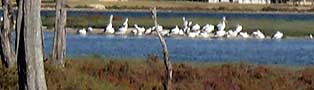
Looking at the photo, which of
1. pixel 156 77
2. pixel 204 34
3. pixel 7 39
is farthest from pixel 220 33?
pixel 7 39

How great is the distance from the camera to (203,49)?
4762 cm

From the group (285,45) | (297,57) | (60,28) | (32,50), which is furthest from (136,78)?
(285,45)

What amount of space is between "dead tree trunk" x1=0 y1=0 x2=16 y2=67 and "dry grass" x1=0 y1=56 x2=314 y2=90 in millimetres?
806

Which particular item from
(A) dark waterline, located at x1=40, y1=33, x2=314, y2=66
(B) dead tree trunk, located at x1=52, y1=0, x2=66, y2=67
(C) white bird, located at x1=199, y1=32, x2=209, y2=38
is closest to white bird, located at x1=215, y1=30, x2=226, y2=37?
(C) white bird, located at x1=199, y1=32, x2=209, y2=38

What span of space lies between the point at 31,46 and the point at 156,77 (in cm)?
1000

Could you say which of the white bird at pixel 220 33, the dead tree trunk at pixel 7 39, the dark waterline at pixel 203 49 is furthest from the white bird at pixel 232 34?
the dead tree trunk at pixel 7 39

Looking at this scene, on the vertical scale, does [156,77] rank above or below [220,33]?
above

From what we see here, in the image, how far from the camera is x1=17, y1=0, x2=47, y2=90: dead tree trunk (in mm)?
15586

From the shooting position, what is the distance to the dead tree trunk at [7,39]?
23.7 m

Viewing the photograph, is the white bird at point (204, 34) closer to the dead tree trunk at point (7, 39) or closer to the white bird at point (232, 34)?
the white bird at point (232, 34)

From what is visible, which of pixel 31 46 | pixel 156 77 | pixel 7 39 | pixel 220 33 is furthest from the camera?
pixel 220 33

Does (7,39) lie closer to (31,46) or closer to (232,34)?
(31,46)

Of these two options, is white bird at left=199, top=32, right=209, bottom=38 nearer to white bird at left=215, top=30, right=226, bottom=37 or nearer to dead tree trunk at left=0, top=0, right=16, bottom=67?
Answer: white bird at left=215, top=30, right=226, bottom=37

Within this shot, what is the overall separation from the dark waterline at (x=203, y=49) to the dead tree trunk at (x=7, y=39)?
13.7 metres
